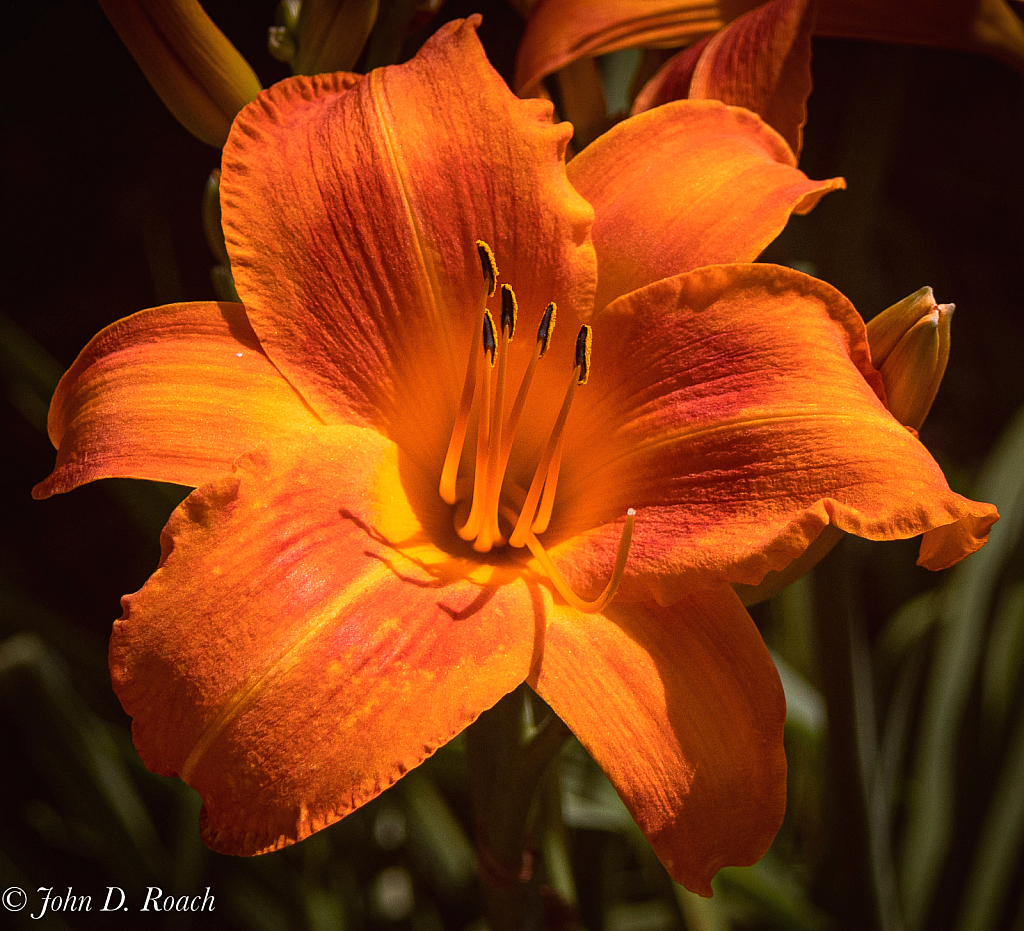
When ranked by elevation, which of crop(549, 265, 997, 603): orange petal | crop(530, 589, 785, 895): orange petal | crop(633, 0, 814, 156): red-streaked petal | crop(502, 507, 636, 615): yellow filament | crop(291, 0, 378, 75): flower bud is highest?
crop(291, 0, 378, 75): flower bud

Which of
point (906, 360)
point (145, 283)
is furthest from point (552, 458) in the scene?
point (145, 283)

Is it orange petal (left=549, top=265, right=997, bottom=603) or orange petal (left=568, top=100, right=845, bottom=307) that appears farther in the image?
orange petal (left=568, top=100, right=845, bottom=307)

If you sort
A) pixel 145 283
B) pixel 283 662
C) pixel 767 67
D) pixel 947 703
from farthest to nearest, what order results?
1. pixel 145 283
2. pixel 947 703
3. pixel 767 67
4. pixel 283 662

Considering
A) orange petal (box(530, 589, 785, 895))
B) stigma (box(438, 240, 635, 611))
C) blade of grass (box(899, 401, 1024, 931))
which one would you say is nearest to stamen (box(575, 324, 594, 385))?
stigma (box(438, 240, 635, 611))

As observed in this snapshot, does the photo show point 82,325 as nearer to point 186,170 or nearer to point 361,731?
point 186,170

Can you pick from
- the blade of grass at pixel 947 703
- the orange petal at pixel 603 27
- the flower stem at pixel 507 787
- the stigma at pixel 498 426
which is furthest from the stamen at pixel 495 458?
the blade of grass at pixel 947 703

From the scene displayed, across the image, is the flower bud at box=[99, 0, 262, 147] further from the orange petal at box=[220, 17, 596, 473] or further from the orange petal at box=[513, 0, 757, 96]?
the orange petal at box=[513, 0, 757, 96]

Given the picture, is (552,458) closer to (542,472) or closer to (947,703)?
(542,472)

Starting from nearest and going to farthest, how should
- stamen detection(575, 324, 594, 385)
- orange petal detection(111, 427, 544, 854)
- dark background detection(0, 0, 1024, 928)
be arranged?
orange petal detection(111, 427, 544, 854), stamen detection(575, 324, 594, 385), dark background detection(0, 0, 1024, 928)
